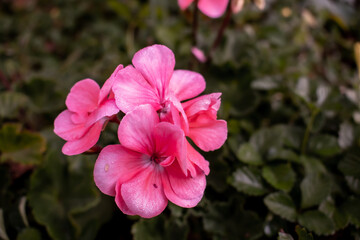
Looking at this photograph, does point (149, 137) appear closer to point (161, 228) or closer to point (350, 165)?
point (161, 228)

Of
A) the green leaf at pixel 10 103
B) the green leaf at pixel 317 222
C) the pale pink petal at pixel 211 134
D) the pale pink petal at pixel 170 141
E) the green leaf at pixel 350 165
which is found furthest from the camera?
the green leaf at pixel 10 103

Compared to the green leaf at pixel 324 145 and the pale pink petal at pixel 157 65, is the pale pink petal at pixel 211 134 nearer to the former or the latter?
the pale pink petal at pixel 157 65

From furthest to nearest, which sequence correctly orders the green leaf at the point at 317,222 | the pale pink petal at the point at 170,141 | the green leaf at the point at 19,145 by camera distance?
the green leaf at the point at 19,145
the green leaf at the point at 317,222
the pale pink petal at the point at 170,141

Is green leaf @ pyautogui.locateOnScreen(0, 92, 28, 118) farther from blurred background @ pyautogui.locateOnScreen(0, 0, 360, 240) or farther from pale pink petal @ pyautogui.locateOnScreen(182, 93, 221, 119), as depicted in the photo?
pale pink petal @ pyautogui.locateOnScreen(182, 93, 221, 119)

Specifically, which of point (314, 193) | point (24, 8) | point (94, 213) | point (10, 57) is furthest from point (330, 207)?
point (24, 8)

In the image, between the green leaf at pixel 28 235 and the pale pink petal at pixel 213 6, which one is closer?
the green leaf at pixel 28 235

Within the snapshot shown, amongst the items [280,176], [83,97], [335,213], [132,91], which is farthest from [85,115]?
[335,213]

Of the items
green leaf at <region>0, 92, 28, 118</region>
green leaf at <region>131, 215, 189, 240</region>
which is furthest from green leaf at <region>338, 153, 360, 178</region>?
green leaf at <region>0, 92, 28, 118</region>

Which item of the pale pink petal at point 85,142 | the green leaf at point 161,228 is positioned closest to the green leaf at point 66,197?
the green leaf at point 161,228
